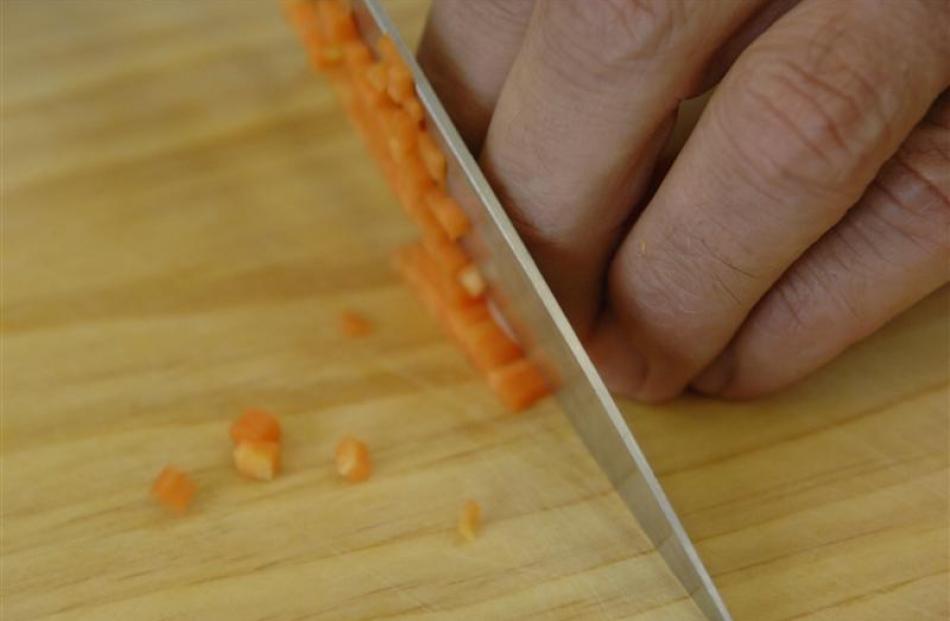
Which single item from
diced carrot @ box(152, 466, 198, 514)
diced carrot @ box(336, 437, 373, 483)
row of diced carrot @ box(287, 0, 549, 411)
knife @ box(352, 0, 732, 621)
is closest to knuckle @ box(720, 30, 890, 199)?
knife @ box(352, 0, 732, 621)

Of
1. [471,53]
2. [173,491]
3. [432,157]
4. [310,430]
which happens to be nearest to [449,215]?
[432,157]

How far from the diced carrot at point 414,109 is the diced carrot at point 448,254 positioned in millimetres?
140

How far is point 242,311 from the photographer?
4.34ft

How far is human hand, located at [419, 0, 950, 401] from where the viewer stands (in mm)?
988

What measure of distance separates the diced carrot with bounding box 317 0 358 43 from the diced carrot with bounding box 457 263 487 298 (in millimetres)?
312

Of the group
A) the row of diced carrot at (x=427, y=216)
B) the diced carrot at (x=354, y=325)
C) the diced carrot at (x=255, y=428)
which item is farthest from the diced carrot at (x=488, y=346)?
the diced carrot at (x=255, y=428)

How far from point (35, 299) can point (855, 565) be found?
93 centimetres

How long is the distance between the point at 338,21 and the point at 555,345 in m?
0.48

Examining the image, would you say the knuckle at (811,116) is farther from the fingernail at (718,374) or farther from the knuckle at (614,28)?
the fingernail at (718,374)

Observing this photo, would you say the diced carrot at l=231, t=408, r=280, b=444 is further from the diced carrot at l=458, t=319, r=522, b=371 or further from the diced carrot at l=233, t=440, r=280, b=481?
the diced carrot at l=458, t=319, r=522, b=371

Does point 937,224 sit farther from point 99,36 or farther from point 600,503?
point 99,36

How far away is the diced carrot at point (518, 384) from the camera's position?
1266 millimetres

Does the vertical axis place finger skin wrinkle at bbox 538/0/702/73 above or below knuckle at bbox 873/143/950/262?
above

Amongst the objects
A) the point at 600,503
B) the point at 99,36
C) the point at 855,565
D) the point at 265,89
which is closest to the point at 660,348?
the point at 600,503
